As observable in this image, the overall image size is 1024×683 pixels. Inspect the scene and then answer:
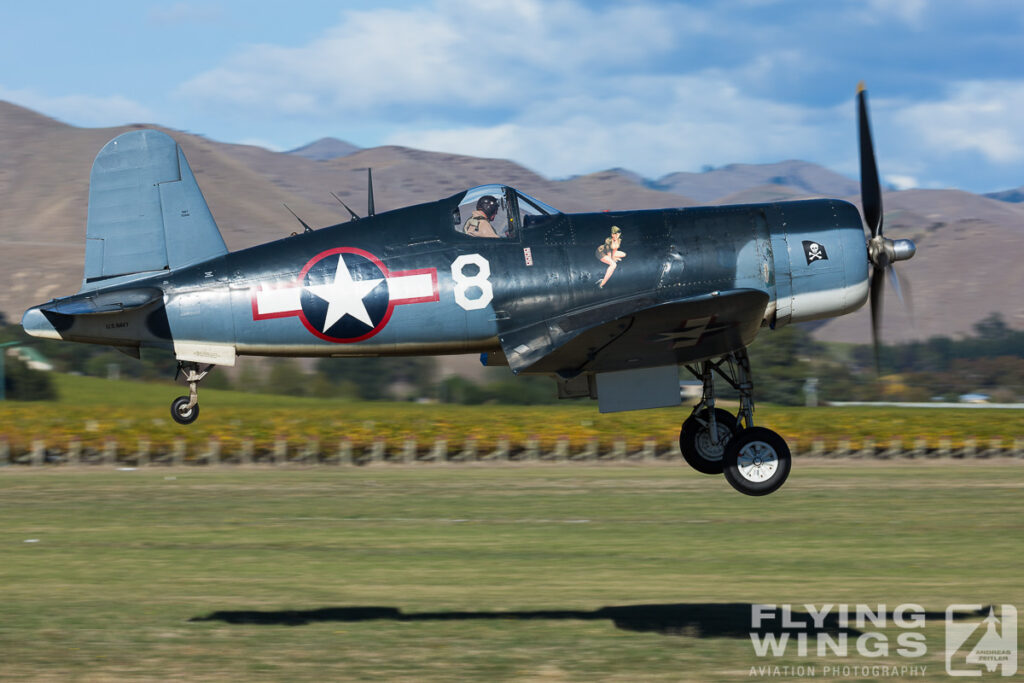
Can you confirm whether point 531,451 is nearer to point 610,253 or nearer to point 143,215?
point 610,253

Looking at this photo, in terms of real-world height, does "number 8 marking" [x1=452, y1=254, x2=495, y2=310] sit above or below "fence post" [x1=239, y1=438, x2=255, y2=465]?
above

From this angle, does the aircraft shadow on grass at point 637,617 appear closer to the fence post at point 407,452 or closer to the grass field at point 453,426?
the fence post at point 407,452

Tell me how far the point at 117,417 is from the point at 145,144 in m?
44.1

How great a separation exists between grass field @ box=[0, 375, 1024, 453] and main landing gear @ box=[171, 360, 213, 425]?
39.1 m

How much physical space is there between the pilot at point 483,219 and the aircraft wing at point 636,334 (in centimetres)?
109

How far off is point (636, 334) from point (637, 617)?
11829 millimetres

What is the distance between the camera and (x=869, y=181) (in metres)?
12.3

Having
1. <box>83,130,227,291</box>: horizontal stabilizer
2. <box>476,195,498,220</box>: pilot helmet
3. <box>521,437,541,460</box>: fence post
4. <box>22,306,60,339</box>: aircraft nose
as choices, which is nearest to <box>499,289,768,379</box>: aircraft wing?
<box>476,195,498,220</box>: pilot helmet

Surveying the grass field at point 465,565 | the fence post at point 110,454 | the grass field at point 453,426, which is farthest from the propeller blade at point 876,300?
the fence post at point 110,454

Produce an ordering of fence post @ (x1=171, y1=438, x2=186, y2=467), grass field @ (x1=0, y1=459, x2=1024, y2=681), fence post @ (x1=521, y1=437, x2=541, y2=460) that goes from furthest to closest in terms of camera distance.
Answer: fence post @ (x1=521, y1=437, x2=541, y2=460) < fence post @ (x1=171, y1=438, x2=186, y2=467) < grass field @ (x1=0, y1=459, x2=1024, y2=681)

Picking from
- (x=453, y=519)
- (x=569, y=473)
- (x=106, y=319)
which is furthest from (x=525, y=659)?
(x=569, y=473)

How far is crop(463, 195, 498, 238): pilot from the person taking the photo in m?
11.8

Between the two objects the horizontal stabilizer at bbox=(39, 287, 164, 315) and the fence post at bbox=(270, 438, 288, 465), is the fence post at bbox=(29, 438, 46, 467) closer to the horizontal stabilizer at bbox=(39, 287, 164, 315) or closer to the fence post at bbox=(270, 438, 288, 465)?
the fence post at bbox=(270, 438, 288, 465)

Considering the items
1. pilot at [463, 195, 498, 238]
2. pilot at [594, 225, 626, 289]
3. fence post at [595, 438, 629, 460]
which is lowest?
fence post at [595, 438, 629, 460]
